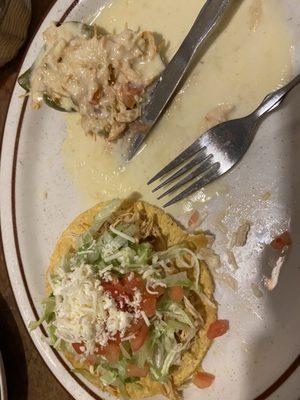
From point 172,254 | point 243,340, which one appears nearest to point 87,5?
point 172,254

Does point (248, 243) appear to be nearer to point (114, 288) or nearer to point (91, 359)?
point (114, 288)

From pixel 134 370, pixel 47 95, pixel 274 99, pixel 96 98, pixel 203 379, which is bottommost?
pixel 134 370

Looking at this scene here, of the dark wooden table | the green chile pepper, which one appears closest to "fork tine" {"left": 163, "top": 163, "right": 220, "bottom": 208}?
the green chile pepper

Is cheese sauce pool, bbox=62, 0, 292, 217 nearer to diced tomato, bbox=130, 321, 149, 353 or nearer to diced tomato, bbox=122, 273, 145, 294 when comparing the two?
diced tomato, bbox=122, 273, 145, 294

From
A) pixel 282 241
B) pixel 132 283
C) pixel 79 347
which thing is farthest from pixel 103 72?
pixel 79 347

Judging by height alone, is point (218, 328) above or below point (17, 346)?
above

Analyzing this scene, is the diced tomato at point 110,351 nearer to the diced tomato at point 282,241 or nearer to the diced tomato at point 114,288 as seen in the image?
the diced tomato at point 114,288
